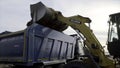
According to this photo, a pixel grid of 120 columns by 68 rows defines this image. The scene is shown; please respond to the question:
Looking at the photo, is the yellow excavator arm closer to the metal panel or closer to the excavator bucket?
the excavator bucket

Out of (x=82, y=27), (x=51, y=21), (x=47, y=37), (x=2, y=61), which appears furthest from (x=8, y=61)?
(x=82, y=27)

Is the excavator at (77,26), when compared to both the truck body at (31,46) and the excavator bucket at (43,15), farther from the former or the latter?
the truck body at (31,46)

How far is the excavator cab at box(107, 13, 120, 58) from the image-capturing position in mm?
6836

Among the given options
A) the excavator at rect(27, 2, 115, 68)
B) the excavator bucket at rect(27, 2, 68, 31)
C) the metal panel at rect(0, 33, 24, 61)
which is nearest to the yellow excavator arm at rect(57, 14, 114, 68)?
the excavator at rect(27, 2, 115, 68)

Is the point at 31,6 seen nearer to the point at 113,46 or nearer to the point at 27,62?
the point at 27,62

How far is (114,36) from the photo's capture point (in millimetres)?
7176

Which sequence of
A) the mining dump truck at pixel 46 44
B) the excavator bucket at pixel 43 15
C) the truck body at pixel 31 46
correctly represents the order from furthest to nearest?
the excavator bucket at pixel 43 15
the mining dump truck at pixel 46 44
the truck body at pixel 31 46

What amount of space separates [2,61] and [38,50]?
1.55m

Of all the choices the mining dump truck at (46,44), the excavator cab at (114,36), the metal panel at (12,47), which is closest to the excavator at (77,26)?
the mining dump truck at (46,44)

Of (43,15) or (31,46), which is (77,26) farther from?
(31,46)

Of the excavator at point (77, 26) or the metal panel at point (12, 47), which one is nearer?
the metal panel at point (12, 47)

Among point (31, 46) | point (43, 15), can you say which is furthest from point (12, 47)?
point (43, 15)

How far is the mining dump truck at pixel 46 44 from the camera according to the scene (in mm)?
6906

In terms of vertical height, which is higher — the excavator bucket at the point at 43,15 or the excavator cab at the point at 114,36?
the excavator bucket at the point at 43,15
